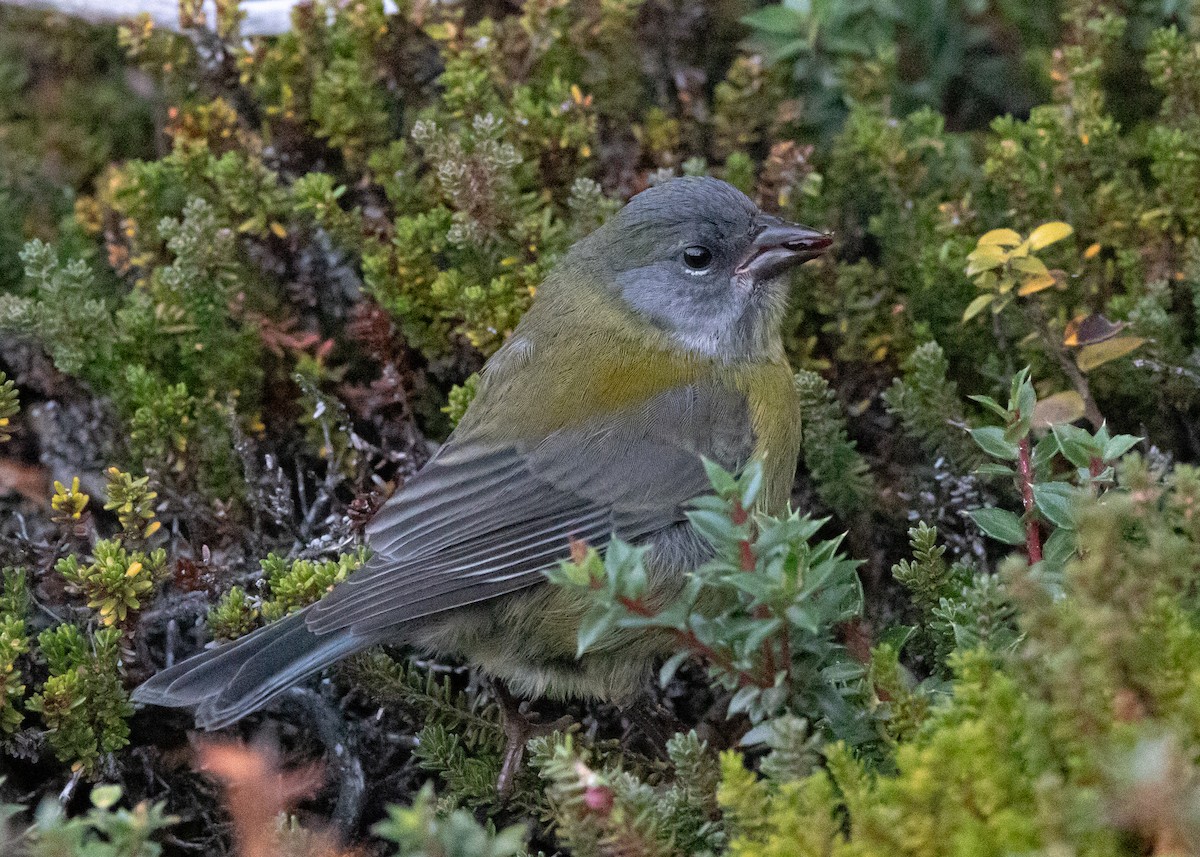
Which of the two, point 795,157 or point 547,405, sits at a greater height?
point 795,157

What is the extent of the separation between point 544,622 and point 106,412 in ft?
4.47

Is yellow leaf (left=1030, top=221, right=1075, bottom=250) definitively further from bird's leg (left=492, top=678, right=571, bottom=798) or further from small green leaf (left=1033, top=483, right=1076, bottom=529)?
bird's leg (left=492, top=678, right=571, bottom=798)

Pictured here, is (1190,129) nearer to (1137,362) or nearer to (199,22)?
(1137,362)

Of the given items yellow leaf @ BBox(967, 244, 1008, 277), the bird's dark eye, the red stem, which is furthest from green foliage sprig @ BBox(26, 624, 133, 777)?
yellow leaf @ BBox(967, 244, 1008, 277)

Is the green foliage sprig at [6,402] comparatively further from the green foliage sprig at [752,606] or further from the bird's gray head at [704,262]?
the green foliage sprig at [752,606]

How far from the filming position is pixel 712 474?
197 cm

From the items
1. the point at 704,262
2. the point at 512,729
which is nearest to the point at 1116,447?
the point at 704,262

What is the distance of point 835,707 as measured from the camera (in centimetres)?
217

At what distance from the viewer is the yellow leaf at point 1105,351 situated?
3000 millimetres

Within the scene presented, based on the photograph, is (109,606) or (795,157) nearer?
(109,606)

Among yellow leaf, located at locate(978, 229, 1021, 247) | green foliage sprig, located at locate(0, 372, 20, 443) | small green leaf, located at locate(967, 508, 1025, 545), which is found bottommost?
small green leaf, located at locate(967, 508, 1025, 545)

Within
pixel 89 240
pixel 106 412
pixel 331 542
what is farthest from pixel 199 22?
pixel 331 542

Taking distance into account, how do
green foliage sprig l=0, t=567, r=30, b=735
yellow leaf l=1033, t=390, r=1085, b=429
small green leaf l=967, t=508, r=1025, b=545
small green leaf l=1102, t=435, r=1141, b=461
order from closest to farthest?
small green leaf l=1102, t=435, r=1141, b=461 < small green leaf l=967, t=508, r=1025, b=545 < green foliage sprig l=0, t=567, r=30, b=735 < yellow leaf l=1033, t=390, r=1085, b=429

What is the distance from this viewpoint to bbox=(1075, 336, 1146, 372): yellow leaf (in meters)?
3.00
